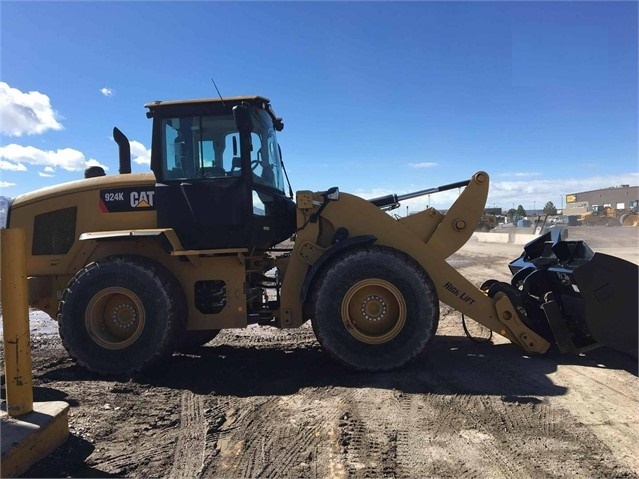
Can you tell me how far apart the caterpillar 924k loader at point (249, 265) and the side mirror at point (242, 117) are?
0.07 feet

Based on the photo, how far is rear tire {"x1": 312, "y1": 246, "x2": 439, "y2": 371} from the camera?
489 centimetres

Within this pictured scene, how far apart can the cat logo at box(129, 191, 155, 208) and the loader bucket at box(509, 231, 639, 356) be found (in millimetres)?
4514

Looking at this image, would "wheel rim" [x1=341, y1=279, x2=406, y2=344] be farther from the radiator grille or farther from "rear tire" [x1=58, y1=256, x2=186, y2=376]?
the radiator grille

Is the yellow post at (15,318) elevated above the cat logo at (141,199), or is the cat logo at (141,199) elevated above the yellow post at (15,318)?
the cat logo at (141,199)

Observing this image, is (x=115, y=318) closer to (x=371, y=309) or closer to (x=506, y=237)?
(x=371, y=309)

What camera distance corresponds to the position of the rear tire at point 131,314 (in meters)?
5.07

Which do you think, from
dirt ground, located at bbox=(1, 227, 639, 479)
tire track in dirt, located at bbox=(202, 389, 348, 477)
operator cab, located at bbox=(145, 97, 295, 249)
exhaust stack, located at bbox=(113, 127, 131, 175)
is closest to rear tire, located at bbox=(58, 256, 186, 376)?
dirt ground, located at bbox=(1, 227, 639, 479)

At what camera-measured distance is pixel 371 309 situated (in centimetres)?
504

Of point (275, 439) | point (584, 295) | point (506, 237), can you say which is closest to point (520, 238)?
point (506, 237)

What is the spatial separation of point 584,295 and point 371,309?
212 cm

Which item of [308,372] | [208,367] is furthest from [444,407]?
[208,367]

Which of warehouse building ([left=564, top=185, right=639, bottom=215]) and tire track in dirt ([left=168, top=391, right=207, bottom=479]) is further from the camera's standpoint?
warehouse building ([left=564, top=185, right=639, bottom=215])

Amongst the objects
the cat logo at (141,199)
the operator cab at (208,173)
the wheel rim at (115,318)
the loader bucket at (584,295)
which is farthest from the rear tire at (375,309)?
the cat logo at (141,199)

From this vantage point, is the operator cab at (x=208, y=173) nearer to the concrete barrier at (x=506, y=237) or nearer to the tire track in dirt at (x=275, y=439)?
the tire track in dirt at (x=275, y=439)
